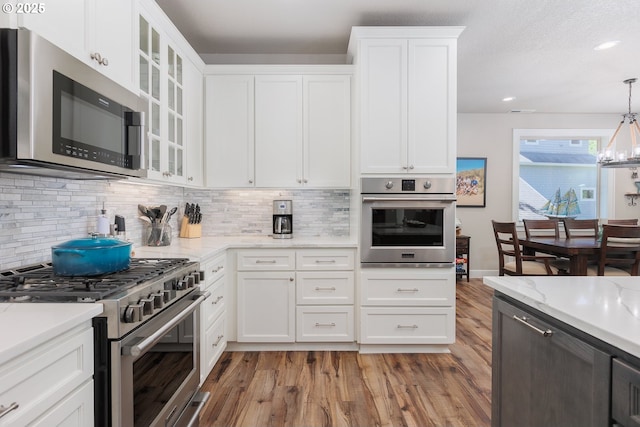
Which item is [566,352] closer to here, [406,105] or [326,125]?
[406,105]

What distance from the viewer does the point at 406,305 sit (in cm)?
278

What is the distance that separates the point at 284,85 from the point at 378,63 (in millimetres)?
844

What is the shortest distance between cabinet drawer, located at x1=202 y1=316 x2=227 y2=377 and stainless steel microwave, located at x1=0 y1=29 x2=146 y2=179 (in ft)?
4.22

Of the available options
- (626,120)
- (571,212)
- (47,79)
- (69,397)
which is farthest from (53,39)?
(626,120)

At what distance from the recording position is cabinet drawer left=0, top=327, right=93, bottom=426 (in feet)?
2.61

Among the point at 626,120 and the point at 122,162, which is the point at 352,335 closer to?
the point at 122,162

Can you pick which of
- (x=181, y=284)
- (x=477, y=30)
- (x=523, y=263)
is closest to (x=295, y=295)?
(x=181, y=284)

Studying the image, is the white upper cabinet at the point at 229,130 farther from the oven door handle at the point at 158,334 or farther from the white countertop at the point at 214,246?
the oven door handle at the point at 158,334

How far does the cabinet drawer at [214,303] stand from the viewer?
91.5 inches

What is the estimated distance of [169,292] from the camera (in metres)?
1.49

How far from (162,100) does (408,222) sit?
6.53 ft

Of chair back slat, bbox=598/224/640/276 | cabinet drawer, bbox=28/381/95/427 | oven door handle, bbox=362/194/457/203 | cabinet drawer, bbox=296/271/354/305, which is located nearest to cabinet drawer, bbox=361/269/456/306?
cabinet drawer, bbox=296/271/354/305

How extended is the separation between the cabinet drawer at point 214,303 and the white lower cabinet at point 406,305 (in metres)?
1.10

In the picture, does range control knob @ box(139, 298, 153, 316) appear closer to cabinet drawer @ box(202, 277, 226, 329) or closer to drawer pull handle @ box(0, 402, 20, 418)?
drawer pull handle @ box(0, 402, 20, 418)
